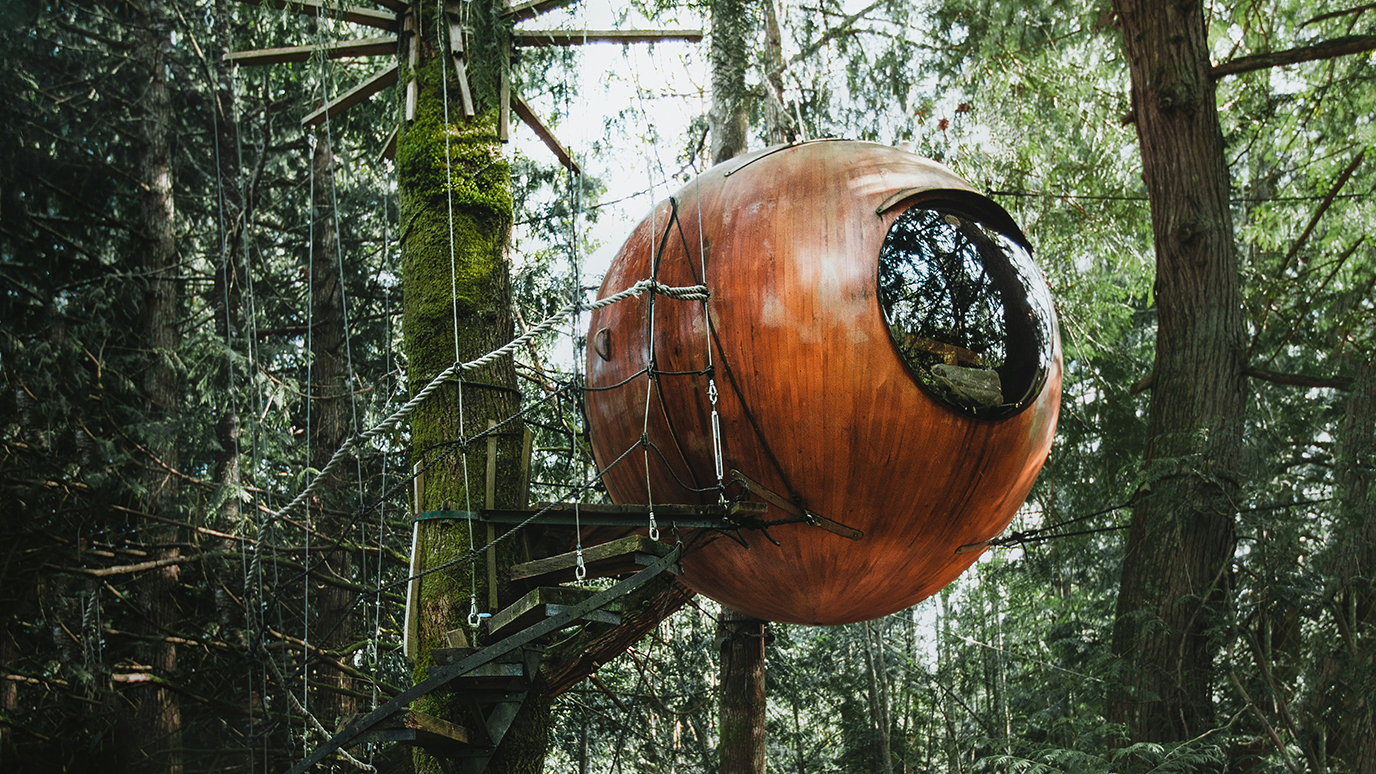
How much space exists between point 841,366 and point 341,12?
3.95 m

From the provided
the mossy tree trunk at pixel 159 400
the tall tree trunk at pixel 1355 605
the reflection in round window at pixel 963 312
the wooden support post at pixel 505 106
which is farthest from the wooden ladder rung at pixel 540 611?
the mossy tree trunk at pixel 159 400

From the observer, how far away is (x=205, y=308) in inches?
590

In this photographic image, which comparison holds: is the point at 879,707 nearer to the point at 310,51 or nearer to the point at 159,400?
the point at 159,400

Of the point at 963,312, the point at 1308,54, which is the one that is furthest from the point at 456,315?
the point at 1308,54

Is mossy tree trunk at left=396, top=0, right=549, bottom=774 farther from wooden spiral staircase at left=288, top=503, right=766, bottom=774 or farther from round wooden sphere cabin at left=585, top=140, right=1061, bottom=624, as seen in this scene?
round wooden sphere cabin at left=585, top=140, right=1061, bottom=624

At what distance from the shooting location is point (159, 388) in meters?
12.1

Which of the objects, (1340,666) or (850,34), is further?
(850,34)

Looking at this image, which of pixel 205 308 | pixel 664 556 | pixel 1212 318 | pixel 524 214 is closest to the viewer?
pixel 664 556

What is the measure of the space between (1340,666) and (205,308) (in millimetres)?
14199

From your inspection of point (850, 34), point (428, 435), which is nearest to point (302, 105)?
point (850, 34)

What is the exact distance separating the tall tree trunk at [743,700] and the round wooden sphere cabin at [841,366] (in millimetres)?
3743

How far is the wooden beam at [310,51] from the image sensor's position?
648cm

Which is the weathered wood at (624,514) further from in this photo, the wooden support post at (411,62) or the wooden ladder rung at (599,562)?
the wooden support post at (411,62)

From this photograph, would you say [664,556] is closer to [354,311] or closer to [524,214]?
[524,214]
